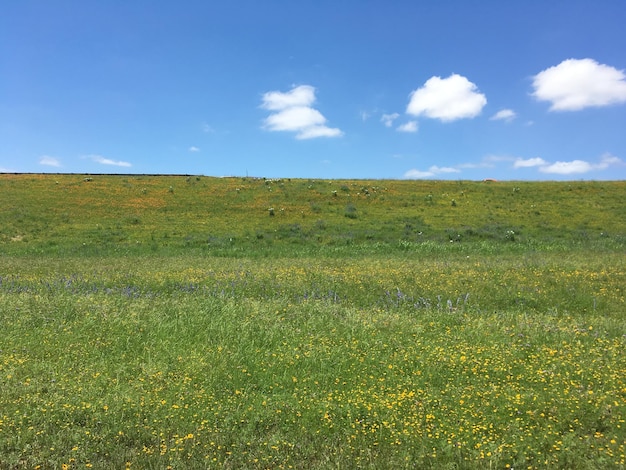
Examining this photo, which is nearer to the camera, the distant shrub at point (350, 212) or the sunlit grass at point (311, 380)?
the sunlit grass at point (311, 380)

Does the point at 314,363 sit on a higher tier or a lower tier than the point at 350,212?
lower

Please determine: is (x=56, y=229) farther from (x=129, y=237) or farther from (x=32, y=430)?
(x=32, y=430)

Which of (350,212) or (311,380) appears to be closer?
(311,380)

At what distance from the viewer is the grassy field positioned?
5.51 m

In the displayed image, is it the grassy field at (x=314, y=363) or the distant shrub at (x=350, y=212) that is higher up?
the distant shrub at (x=350, y=212)

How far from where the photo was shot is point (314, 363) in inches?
310

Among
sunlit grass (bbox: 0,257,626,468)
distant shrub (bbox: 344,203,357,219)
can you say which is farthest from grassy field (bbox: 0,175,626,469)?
distant shrub (bbox: 344,203,357,219)

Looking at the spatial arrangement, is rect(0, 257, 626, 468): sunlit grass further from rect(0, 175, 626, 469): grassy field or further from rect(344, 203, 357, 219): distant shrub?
rect(344, 203, 357, 219): distant shrub

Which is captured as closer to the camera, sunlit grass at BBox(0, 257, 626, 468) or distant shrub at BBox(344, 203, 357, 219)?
sunlit grass at BBox(0, 257, 626, 468)

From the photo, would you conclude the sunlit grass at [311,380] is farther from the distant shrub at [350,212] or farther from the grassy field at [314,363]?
the distant shrub at [350,212]

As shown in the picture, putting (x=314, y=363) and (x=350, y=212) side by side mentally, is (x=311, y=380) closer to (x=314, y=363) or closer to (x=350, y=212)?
(x=314, y=363)

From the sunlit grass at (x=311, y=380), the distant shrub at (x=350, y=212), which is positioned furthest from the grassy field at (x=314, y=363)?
the distant shrub at (x=350, y=212)

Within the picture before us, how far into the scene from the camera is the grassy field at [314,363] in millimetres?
5508

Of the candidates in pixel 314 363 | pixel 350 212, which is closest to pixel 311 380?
pixel 314 363
